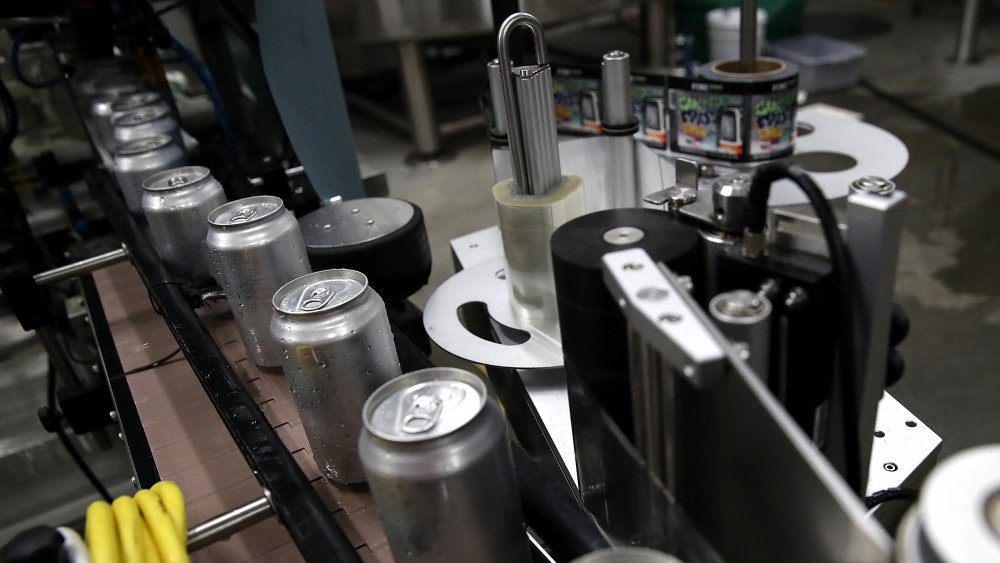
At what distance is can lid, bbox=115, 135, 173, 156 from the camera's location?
0.95 metres

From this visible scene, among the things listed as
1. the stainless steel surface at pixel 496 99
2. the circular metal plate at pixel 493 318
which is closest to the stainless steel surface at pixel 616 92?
the stainless steel surface at pixel 496 99

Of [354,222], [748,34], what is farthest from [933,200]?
[354,222]

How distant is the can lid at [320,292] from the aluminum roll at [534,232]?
0.18 metres

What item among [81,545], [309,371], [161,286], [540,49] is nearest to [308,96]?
[161,286]

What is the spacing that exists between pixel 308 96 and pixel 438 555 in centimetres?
77

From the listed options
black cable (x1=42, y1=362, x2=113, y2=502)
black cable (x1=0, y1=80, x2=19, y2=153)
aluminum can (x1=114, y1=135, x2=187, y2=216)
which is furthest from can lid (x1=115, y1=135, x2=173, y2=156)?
black cable (x1=42, y1=362, x2=113, y2=502)

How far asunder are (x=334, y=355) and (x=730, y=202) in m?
0.29

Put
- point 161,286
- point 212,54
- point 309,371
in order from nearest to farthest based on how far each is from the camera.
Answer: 1. point 309,371
2. point 161,286
3. point 212,54

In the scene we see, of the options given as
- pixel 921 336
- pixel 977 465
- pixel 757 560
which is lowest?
pixel 921 336

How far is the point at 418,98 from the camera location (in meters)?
2.83

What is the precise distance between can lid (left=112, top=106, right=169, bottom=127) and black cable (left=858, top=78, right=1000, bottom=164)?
2.48 meters

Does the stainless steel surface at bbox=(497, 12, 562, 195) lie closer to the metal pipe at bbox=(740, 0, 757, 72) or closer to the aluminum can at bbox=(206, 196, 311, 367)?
the aluminum can at bbox=(206, 196, 311, 367)

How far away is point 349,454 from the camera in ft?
1.90

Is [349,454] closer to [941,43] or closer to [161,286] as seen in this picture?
[161,286]
